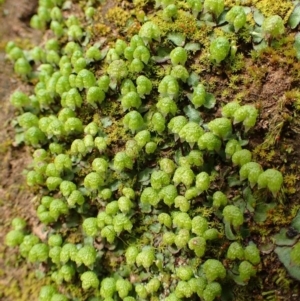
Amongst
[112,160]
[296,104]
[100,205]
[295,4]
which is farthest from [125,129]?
[295,4]

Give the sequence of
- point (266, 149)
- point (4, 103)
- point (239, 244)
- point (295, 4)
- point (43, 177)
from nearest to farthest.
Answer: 1. point (239, 244)
2. point (266, 149)
3. point (295, 4)
4. point (43, 177)
5. point (4, 103)

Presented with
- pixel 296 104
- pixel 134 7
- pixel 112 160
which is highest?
pixel 134 7

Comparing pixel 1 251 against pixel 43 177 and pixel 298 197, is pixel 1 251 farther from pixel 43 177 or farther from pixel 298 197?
pixel 298 197

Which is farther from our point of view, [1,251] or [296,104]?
[1,251]

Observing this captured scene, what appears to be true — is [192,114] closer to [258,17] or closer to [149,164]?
[149,164]

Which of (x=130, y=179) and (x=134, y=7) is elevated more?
(x=134, y=7)

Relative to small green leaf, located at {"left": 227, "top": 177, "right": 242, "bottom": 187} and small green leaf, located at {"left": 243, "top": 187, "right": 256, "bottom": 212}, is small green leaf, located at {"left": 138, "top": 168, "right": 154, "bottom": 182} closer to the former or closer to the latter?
small green leaf, located at {"left": 227, "top": 177, "right": 242, "bottom": 187}

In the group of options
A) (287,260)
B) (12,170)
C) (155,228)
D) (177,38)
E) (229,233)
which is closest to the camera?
(287,260)

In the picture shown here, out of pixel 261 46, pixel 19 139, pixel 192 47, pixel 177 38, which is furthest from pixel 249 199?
pixel 19 139

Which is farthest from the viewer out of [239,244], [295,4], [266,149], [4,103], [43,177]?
[4,103]
